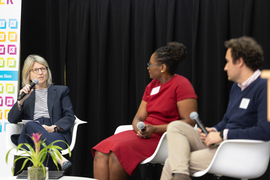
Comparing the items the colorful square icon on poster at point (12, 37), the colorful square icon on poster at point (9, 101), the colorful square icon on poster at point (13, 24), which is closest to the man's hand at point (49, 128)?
the colorful square icon on poster at point (9, 101)

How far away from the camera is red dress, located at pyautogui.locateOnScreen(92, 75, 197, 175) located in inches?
94.7

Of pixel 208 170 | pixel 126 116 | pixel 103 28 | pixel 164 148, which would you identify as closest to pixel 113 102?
pixel 126 116

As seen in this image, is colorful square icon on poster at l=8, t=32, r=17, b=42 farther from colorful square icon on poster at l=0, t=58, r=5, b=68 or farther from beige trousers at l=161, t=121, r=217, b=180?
beige trousers at l=161, t=121, r=217, b=180

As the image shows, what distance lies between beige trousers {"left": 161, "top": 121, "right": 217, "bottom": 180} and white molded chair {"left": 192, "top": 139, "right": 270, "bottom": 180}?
2.8 inches

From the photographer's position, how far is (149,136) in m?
2.52

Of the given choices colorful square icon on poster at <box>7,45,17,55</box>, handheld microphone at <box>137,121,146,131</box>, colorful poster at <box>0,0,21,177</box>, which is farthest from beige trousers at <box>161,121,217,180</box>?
colorful square icon on poster at <box>7,45,17,55</box>

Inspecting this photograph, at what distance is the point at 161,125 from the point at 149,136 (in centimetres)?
13

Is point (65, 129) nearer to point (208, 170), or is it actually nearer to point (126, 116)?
point (126, 116)

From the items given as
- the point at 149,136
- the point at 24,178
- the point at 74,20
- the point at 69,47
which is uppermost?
the point at 74,20

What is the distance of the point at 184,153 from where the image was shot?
204cm

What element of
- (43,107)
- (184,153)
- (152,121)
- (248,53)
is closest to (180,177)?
(184,153)

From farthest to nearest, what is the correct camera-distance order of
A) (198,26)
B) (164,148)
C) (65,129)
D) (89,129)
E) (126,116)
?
(89,129), (126,116), (198,26), (65,129), (164,148)

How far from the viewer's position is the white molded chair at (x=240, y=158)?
196 centimetres

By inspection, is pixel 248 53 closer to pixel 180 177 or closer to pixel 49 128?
pixel 180 177
